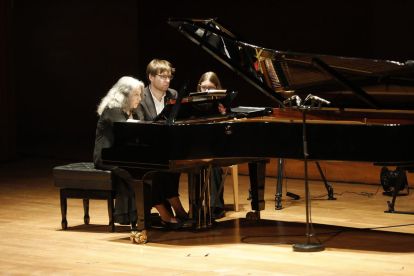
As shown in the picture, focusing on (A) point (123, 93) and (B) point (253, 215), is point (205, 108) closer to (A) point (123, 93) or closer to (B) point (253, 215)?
(A) point (123, 93)

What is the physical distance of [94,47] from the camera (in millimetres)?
10961

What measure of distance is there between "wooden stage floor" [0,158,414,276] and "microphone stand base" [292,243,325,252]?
3 centimetres

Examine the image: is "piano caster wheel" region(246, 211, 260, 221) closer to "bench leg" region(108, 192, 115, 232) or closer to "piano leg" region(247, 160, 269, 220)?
"piano leg" region(247, 160, 269, 220)

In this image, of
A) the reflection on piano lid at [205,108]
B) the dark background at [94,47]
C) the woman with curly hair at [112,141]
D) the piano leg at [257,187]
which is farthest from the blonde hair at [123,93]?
the dark background at [94,47]

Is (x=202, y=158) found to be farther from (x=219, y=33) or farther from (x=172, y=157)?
(x=219, y=33)

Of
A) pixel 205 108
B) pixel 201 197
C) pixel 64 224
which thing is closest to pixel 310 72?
pixel 205 108

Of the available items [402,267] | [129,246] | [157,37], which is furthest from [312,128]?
[157,37]

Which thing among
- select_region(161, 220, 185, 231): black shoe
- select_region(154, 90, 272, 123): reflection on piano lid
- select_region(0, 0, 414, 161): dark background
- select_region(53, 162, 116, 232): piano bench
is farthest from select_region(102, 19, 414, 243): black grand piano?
select_region(0, 0, 414, 161): dark background

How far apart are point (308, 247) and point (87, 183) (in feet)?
5.25

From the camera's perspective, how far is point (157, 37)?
32.9 feet

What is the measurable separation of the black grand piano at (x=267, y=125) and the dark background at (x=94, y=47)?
318 cm

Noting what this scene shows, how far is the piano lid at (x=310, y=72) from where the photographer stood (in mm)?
4000

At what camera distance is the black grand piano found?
3.65m

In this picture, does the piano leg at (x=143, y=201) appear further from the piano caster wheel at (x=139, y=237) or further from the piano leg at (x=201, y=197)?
the piano leg at (x=201, y=197)
